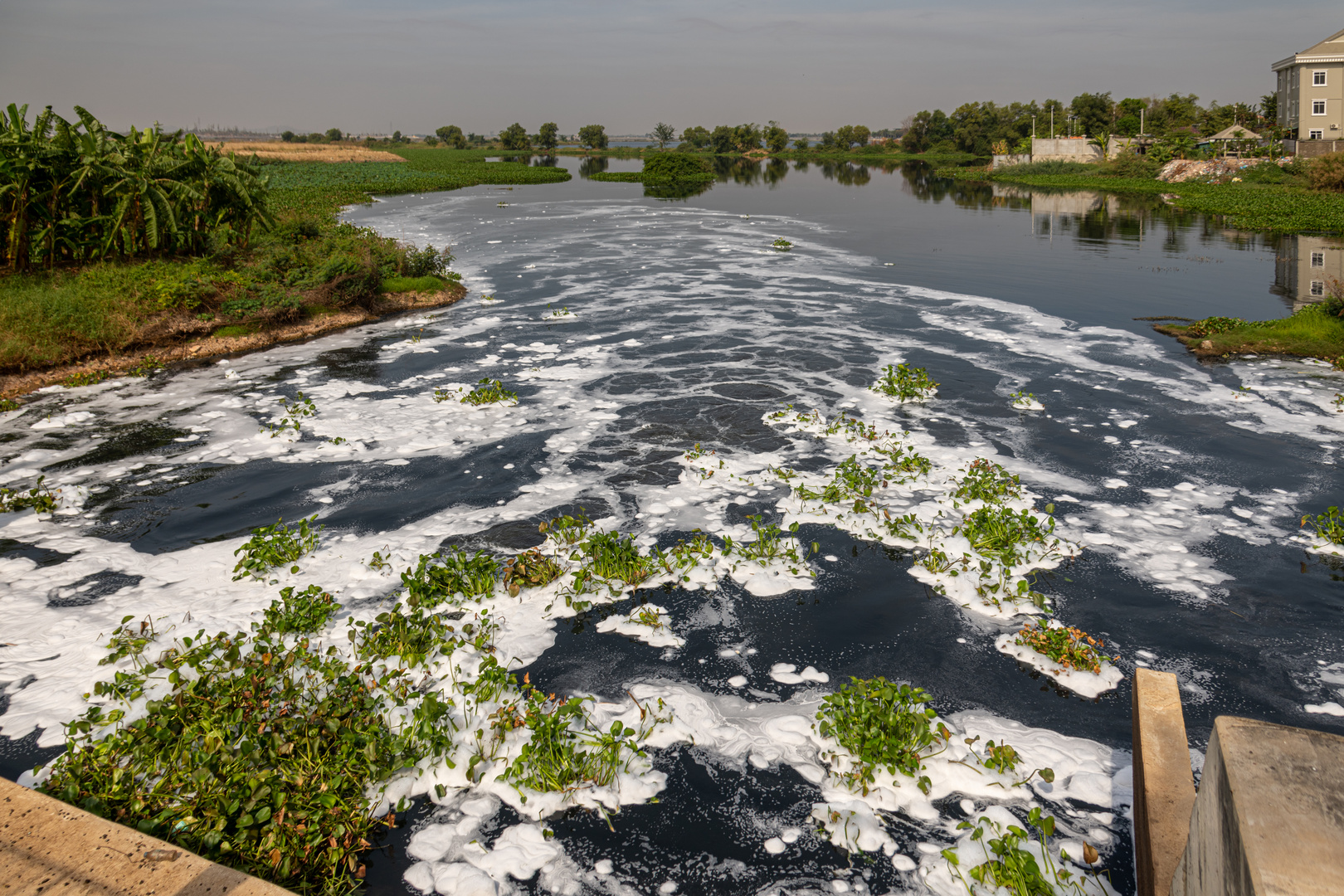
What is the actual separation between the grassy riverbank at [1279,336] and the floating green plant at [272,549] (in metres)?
19.4

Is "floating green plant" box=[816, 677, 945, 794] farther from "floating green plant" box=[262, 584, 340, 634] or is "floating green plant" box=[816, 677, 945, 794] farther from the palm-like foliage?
the palm-like foliage

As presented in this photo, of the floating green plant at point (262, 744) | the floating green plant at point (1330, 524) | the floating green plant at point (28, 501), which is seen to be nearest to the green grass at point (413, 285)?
the floating green plant at point (28, 501)

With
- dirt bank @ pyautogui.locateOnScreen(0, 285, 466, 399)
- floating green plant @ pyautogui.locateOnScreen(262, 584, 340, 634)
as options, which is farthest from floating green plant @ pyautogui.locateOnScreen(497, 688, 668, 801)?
dirt bank @ pyautogui.locateOnScreen(0, 285, 466, 399)

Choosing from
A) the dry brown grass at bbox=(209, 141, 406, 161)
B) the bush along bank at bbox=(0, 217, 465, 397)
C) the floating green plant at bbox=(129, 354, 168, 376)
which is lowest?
the floating green plant at bbox=(129, 354, 168, 376)

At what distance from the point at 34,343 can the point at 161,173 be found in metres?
7.03

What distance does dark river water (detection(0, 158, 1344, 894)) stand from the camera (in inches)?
223

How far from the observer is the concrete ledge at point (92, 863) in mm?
4250

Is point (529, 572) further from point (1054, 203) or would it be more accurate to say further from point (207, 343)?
point (1054, 203)

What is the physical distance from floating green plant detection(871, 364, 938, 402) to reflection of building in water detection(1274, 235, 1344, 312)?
11.1m

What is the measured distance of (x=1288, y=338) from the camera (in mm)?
17219

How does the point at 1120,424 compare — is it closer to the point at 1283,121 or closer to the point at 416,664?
the point at 416,664

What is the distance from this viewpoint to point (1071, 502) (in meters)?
10.4

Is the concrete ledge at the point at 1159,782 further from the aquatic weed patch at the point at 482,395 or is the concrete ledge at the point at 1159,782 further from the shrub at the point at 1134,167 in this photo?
the shrub at the point at 1134,167

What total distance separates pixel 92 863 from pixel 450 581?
416cm
